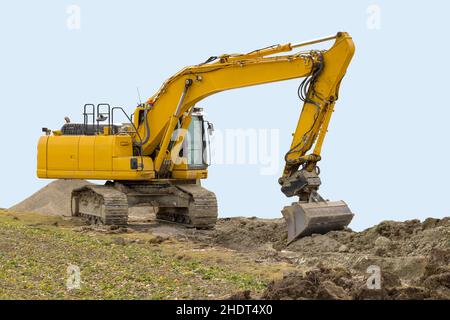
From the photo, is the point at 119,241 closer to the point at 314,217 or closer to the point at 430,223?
the point at 314,217

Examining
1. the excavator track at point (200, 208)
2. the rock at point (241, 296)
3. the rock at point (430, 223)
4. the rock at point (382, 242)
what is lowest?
the rock at point (241, 296)

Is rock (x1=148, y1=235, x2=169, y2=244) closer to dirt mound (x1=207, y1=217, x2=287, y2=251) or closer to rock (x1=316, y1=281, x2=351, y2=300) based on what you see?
dirt mound (x1=207, y1=217, x2=287, y2=251)

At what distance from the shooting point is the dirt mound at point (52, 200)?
24531mm

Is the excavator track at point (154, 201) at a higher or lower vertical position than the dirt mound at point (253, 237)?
higher

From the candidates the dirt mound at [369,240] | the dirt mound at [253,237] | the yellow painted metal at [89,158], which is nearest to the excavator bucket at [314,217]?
the dirt mound at [369,240]

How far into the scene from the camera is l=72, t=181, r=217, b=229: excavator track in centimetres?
1914

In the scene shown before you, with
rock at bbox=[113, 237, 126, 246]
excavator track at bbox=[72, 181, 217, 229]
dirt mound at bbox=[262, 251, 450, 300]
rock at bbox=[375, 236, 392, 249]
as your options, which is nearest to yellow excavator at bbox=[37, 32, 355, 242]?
excavator track at bbox=[72, 181, 217, 229]

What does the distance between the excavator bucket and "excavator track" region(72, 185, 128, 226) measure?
4.67 meters

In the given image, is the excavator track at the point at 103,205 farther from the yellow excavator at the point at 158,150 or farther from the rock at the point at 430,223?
the rock at the point at 430,223

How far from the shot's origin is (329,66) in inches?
615

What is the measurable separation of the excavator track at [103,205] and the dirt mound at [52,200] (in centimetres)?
322

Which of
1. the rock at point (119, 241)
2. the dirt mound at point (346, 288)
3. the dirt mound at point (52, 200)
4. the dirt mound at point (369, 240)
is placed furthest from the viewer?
the dirt mound at point (52, 200)

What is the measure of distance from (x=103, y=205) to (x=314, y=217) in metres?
5.73
